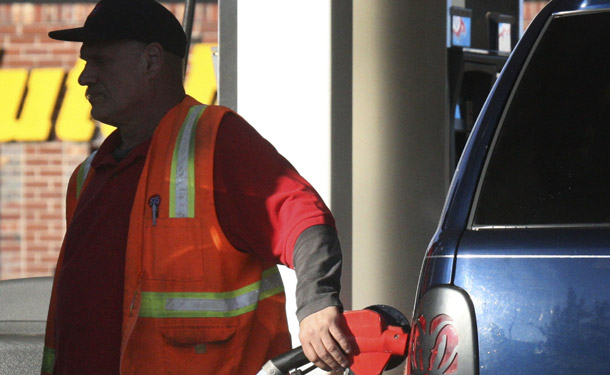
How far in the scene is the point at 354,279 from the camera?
5773 mm

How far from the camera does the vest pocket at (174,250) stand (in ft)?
9.70

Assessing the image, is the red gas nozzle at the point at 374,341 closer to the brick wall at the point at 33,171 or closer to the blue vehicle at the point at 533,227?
the blue vehicle at the point at 533,227

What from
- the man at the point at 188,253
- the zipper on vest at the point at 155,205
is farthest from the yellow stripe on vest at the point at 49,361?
the zipper on vest at the point at 155,205

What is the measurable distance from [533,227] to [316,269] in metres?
0.52

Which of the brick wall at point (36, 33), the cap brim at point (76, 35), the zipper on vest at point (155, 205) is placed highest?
the brick wall at point (36, 33)

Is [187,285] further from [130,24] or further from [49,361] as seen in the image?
[130,24]

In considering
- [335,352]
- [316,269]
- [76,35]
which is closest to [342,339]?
[335,352]

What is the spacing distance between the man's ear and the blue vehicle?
995 millimetres

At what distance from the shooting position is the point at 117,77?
3.31 m

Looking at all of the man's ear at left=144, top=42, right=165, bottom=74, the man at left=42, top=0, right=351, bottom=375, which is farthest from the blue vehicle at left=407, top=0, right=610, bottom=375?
the man's ear at left=144, top=42, right=165, bottom=74

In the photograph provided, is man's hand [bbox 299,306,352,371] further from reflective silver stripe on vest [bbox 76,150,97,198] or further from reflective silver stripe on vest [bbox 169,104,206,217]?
reflective silver stripe on vest [bbox 76,150,97,198]

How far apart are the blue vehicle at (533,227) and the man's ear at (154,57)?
100 centimetres

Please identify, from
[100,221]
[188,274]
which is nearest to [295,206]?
[188,274]

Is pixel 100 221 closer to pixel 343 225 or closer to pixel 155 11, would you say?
pixel 155 11
